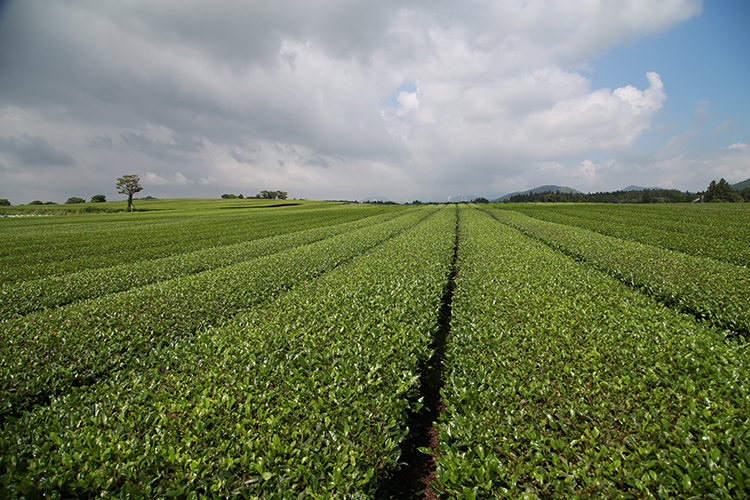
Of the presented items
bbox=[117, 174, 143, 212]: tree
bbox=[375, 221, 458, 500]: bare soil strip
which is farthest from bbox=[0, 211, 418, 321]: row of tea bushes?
bbox=[117, 174, 143, 212]: tree

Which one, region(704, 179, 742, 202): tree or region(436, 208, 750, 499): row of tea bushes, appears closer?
region(436, 208, 750, 499): row of tea bushes

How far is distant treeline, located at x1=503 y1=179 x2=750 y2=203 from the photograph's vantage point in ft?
307

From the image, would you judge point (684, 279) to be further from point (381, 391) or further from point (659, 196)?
point (659, 196)

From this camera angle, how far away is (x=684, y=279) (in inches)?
352

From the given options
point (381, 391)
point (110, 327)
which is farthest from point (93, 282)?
point (381, 391)

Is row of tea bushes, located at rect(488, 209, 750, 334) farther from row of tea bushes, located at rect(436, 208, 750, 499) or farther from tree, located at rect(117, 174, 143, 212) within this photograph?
tree, located at rect(117, 174, 143, 212)

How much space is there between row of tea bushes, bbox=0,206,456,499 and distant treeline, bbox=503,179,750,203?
144 m

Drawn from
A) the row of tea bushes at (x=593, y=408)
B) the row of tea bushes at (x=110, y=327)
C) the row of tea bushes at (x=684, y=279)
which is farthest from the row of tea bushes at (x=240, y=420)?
the row of tea bushes at (x=684, y=279)

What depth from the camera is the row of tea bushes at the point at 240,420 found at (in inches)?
116

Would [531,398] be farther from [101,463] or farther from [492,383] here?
[101,463]

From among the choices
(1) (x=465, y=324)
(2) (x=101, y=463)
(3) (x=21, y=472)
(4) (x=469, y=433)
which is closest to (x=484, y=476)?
(4) (x=469, y=433)

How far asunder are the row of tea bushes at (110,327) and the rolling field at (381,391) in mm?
50

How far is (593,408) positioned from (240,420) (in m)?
4.65

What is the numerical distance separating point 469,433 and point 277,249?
1659cm
